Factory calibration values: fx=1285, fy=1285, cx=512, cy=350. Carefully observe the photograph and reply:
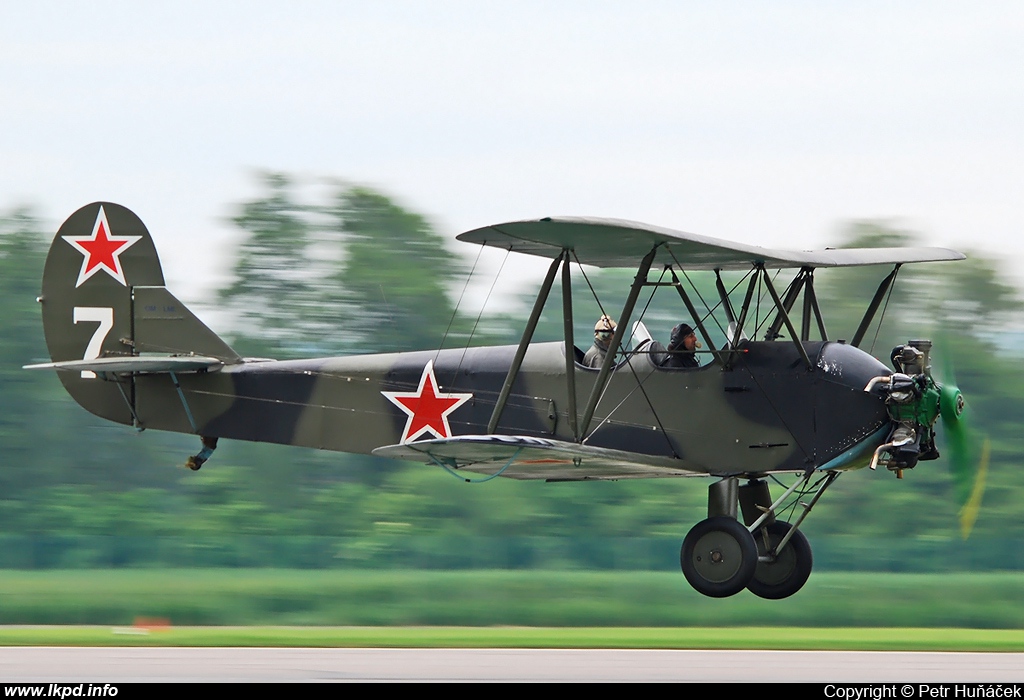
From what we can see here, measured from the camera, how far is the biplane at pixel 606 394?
30.3 ft

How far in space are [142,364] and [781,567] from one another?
572 cm

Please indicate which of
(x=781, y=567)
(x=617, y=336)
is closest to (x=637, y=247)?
(x=617, y=336)

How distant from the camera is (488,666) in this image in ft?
42.4

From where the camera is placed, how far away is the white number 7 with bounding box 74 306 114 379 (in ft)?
39.1

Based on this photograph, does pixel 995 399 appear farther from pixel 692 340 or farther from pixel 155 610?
pixel 692 340

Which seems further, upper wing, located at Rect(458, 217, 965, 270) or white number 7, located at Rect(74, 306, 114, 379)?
white number 7, located at Rect(74, 306, 114, 379)

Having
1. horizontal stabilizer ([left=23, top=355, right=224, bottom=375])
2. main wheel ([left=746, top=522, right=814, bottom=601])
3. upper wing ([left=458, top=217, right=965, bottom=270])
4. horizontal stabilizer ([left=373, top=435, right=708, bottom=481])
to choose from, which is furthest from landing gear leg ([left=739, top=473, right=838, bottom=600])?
horizontal stabilizer ([left=23, top=355, right=224, bottom=375])

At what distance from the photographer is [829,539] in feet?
87.2

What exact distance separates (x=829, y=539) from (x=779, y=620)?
563cm

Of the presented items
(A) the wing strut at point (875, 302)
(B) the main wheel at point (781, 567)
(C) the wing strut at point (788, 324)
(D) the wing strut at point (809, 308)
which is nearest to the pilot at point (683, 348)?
(C) the wing strut at point (788, 324)

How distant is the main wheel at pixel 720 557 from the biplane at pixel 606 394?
10mm

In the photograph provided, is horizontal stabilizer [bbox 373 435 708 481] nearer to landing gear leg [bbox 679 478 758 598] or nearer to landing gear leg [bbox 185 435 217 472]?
landing gear leg [bbox 679 478 758 598]

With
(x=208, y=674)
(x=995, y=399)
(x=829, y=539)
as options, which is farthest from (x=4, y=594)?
(x=995, y=399)

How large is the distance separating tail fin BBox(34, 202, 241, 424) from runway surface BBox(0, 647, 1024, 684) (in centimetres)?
259
